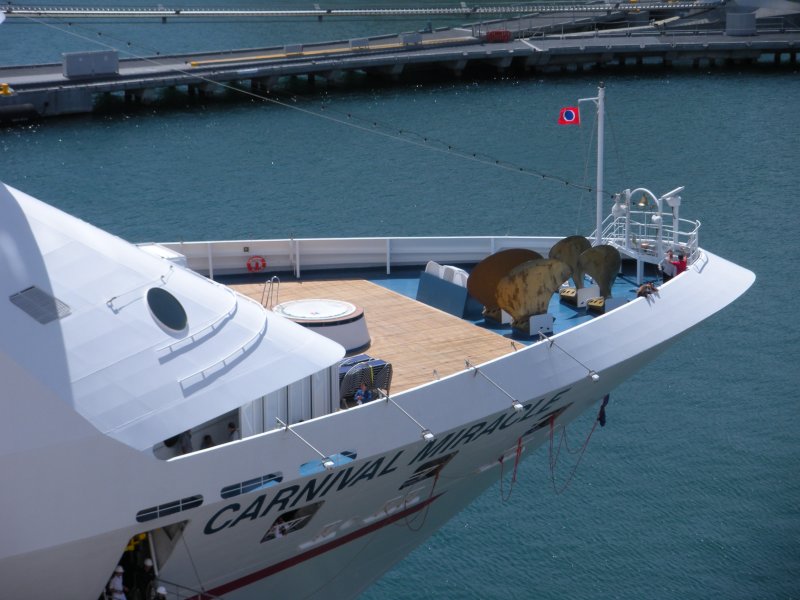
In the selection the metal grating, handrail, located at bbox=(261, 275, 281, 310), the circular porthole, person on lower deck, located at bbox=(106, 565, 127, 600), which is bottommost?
person on lower deck, located at bbox=(106, 565, 127, 600)

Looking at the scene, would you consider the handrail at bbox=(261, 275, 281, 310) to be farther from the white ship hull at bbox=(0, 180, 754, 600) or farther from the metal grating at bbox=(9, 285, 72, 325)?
the metal grating at bbox=(9, 285, 72, 325)

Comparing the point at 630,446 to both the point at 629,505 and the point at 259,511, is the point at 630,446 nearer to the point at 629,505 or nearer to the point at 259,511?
the point at 629,505

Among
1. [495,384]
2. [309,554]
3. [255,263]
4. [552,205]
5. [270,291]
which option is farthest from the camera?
[552,205]

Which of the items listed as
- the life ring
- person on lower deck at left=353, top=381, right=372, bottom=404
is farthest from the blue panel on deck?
person on lower deck at left=353, top=381, right=372, bottom=404

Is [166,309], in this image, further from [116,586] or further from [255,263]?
[255,263]

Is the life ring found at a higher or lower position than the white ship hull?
higher

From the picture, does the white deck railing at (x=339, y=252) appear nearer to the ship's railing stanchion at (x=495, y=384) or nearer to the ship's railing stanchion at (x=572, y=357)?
the ship's railing stanchion at (x=572, y=357)

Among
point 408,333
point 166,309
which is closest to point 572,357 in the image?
point 408,333
